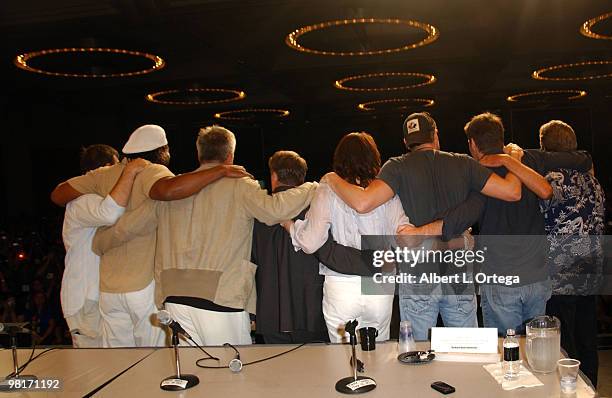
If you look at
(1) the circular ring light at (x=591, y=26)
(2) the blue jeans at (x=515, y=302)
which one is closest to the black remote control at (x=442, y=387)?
(2) the blue jeans at (x=515, y=302)

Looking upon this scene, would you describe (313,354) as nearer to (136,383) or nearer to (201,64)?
(136,383)

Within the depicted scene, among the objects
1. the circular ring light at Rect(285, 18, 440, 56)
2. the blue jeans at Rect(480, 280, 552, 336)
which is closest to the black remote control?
the blue jeans at Rect(480, 280, 552, 336)

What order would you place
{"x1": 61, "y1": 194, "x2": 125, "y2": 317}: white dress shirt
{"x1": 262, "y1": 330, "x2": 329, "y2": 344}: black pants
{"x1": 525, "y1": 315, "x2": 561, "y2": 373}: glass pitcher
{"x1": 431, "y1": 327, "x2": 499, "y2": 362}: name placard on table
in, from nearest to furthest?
{"x1": 525, "y1": 315, "x2": 561, "y2": 373}: glass pitcher
{"x1": 431, "y1": 327, "x2": 499, "y2": 362}: name placard on table
{"x1": 262, "y1": 330, "x2": 329, "y2": 344}: black pants
{"x1": 61, "y1": 194, "x2": 125, "y2": 317}: white dress shirt

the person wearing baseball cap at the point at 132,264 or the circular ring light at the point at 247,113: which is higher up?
the circular ring light at the point at 247,113

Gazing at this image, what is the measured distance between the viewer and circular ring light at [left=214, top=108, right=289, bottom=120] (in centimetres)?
1114

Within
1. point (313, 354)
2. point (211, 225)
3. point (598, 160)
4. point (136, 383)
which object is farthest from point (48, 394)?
point (598, 160)

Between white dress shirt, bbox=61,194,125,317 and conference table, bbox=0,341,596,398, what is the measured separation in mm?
719

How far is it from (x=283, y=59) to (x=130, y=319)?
280 inches

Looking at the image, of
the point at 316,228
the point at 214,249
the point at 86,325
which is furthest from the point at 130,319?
the point at 316,228

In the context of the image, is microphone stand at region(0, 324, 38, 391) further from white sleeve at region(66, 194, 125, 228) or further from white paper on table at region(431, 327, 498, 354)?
white paper on table at region(431, 327, 498, 354)

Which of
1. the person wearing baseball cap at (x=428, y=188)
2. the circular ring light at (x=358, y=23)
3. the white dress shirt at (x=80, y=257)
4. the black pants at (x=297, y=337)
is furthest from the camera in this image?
the circular ring light at (x=358, y=23)

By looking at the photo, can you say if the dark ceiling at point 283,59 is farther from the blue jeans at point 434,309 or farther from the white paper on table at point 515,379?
the white paper on table at point 515,379

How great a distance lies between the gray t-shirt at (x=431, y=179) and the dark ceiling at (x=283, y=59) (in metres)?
2.72

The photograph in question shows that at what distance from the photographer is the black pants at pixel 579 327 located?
263 cm
